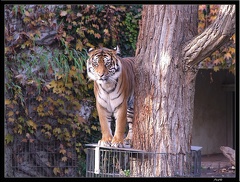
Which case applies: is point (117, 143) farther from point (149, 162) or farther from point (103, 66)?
point (103, 66)

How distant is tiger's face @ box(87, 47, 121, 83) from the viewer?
4.21 meters

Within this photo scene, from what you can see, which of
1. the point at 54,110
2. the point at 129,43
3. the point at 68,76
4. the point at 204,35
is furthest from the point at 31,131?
the point at 204,35

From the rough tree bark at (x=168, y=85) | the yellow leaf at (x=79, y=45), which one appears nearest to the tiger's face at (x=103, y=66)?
the rough tree bark at (x=168, y=85)

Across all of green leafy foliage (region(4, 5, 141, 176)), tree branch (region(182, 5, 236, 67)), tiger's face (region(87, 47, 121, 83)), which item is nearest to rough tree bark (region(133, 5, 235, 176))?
tree branch (region(182, 5, 236, 67))

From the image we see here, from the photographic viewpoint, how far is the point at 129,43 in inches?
271

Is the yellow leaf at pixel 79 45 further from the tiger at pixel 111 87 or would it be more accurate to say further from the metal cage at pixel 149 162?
the metal cage at pixel 149 162

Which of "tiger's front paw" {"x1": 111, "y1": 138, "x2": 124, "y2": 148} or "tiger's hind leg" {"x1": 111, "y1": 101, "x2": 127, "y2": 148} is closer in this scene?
"tiger's front paw" {"x1": 111, "y1": 138, "x2": 124, "y2": 148}

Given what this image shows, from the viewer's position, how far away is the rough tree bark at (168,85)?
4.02m

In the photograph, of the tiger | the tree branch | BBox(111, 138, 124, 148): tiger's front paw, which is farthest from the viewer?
the tiger

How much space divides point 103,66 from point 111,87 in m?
0.22

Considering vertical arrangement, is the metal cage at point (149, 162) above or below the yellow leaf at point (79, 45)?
below

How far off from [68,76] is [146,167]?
260cm

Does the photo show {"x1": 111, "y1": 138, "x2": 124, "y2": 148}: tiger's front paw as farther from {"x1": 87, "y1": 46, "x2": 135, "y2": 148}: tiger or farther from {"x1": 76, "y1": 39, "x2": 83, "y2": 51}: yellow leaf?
{"x1": 76, "y1": 39, "x2": 83, "y2": 51}: yellow leaf

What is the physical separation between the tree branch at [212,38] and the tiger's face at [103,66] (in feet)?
2.13
